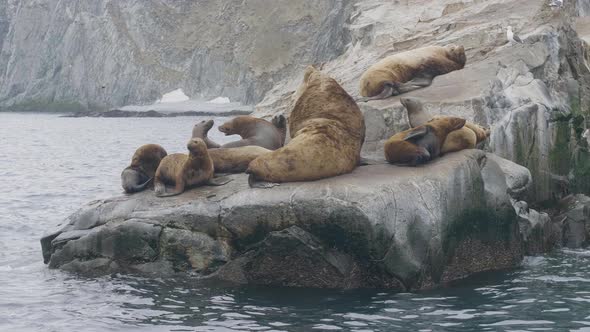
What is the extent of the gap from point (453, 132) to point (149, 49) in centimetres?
10747

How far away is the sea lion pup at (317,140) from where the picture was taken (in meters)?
11.4

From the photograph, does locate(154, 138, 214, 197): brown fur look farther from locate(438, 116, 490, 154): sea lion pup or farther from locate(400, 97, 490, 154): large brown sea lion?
locate(438, 116, 490, 154): sea lion pup

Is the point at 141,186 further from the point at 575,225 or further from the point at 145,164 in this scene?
the point at 575,225

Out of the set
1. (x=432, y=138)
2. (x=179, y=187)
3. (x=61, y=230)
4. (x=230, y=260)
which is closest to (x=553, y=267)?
(x=432, y=138)

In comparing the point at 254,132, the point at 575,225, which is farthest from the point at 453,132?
the point at 254,132

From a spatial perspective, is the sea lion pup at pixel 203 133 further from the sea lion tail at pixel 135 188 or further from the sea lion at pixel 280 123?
the sea lion tail at pixel 135 188

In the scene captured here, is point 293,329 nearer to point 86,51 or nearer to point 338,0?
point 338,0

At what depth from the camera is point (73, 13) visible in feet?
391

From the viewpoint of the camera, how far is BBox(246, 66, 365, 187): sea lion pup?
1136 centimetres

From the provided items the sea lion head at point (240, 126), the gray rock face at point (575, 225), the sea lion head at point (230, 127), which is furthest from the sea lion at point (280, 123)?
the gray rock face at point (575, 225)

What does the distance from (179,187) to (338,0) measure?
294 feet

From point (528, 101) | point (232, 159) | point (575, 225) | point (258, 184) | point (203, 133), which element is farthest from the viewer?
point (528, 101)

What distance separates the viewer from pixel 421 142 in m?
12.1


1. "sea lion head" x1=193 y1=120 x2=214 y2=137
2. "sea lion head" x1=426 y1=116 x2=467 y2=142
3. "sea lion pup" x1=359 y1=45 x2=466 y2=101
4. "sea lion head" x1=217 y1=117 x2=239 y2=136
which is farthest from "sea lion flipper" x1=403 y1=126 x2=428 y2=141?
"sea lion head" x1=193 y1=120 x2=214 y2=137
